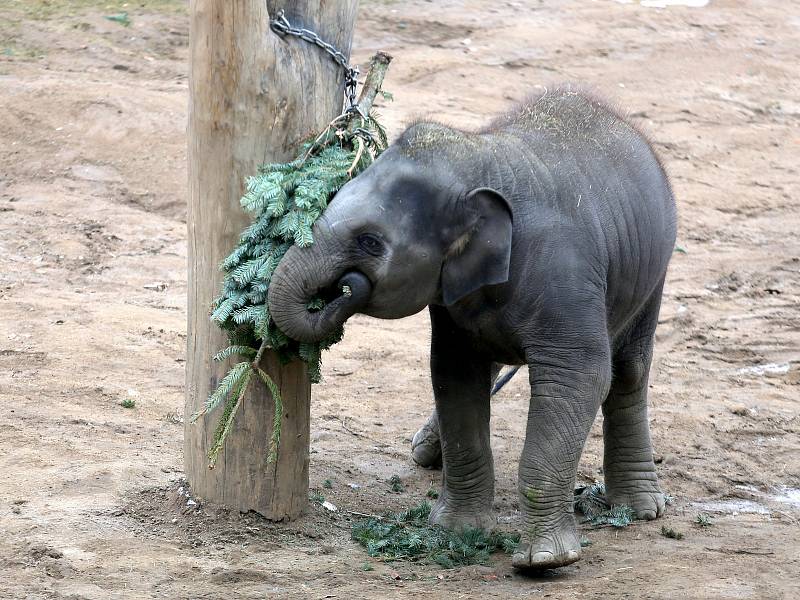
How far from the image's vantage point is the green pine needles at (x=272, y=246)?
4465 millimetres

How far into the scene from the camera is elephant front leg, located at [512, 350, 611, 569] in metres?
4.84

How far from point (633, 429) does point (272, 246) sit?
2.32m

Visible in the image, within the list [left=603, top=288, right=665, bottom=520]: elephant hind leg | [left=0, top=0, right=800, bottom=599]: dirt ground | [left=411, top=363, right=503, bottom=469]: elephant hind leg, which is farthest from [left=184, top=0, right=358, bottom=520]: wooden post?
[left=603, top=288, right=665, bottom=520]: elephant hind leg

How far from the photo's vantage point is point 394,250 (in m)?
4.50

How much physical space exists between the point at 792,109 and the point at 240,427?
37.3 ft

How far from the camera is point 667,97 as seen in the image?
14.4m

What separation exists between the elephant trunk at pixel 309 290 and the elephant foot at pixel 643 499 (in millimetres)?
2066

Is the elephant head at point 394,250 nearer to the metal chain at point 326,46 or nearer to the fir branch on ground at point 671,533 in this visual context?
the metal chain at point 326,46

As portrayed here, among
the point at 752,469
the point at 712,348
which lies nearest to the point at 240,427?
the point at 752,469

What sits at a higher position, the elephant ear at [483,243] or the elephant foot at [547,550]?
the elephant ear at [483,243]

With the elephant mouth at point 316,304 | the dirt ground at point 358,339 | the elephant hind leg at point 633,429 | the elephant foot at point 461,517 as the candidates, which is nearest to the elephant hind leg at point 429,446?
the dirt ground at point 358,339

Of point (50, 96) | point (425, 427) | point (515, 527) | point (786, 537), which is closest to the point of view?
point (786, 537)

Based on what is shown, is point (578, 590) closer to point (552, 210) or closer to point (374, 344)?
point (552, 210)

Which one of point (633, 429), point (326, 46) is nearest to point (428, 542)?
point (633, 429)
